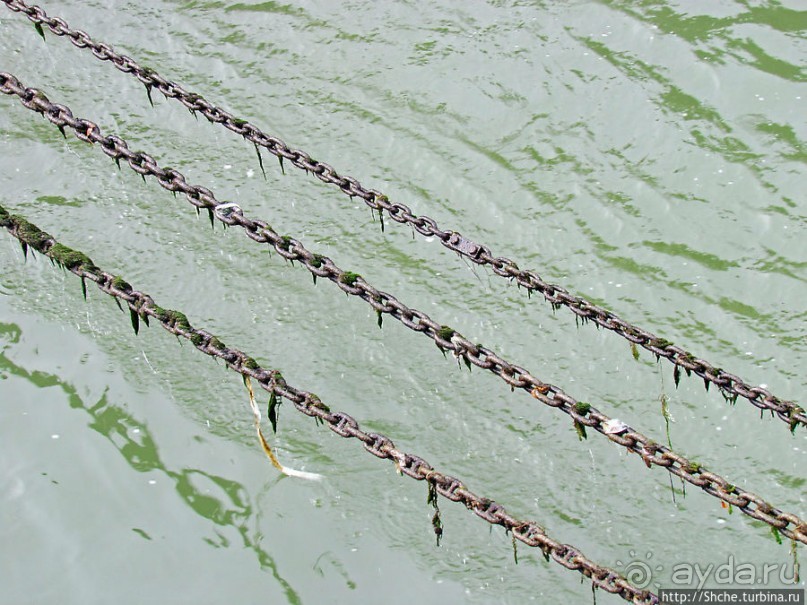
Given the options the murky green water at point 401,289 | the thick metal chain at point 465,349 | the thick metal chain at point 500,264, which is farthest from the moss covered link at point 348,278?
the murky green water at point 401,289

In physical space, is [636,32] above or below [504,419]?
above

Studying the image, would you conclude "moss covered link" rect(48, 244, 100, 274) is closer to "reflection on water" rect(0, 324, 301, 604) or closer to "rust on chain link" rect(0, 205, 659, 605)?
"rust on chain link" rect(0, 205, 659, 605)

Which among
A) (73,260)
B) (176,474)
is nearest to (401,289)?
(176,474)

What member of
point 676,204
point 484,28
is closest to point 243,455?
point 676,204

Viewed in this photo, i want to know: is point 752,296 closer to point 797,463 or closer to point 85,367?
point 797,463

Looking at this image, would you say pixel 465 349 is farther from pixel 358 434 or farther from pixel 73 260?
pixel 73 260

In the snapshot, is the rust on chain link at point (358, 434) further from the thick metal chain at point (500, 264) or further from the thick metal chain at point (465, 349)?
the thick metal chain at point (500, 264)
